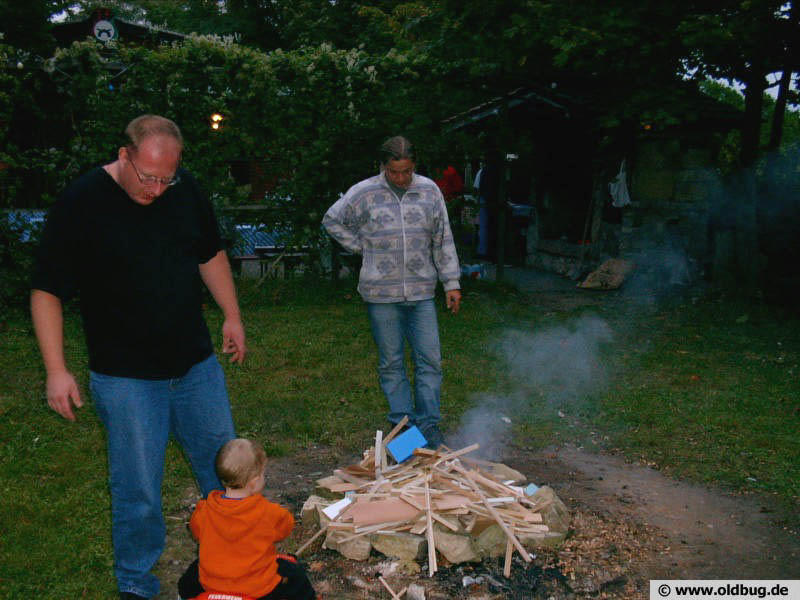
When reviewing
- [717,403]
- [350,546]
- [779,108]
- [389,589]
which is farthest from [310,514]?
[779,108]

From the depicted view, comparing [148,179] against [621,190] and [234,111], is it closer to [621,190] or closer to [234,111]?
[234,111]

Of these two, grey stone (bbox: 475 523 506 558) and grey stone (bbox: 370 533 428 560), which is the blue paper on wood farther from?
grey stone (bbox: 475 523 506 558)

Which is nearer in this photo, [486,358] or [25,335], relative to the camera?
[486,358]

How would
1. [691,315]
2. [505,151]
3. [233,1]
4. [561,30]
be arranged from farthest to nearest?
[233,1]
[505,151]
[691,315]
[561,30]

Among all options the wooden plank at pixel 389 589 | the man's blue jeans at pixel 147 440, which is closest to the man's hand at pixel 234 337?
the man's blue jeans at pixel 147 440

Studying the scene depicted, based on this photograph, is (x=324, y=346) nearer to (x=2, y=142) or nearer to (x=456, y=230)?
(x=456, y=230)

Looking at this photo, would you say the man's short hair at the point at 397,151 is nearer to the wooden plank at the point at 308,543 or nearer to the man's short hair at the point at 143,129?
the man's short hair at the point at 143,129

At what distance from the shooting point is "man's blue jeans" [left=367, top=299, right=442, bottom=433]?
16.8 ft

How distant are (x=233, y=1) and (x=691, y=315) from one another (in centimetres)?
2776

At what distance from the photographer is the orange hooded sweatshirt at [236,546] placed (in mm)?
2994

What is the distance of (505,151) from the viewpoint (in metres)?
11.3

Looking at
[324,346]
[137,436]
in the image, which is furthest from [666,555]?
[324,346]

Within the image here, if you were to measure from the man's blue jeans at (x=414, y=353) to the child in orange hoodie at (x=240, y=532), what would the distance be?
7.03 ft

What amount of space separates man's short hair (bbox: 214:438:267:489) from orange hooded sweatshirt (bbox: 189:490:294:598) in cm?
9
